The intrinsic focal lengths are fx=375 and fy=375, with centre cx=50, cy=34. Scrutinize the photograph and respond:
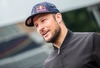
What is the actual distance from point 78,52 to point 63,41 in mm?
148

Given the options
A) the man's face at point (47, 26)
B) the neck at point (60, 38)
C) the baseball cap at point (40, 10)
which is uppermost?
the baseball cap at point (40, 10)

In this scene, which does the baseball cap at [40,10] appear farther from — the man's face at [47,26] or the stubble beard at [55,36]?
the stubble beard at [55,36]

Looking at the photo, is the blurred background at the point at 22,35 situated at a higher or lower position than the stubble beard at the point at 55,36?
lower

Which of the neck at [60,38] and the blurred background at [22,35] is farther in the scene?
the blurred background at [22,35]

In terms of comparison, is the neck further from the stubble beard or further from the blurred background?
the blurred background

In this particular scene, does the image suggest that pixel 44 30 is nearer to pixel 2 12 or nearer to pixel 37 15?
pixel 37 15

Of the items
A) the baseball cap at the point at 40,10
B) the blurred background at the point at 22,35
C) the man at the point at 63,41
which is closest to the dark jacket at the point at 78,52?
the man at the point at 63,41

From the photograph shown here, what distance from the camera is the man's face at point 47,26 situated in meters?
2.33

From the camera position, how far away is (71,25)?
40.5ft

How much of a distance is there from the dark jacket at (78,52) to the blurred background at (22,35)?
8.19 ft

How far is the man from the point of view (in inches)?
87.5

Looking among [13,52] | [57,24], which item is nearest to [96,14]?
[13,52]

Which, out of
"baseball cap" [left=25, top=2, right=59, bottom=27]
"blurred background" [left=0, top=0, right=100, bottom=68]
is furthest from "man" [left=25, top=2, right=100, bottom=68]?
"blurred background" [left=0, top=0, right=100, bottom=68]

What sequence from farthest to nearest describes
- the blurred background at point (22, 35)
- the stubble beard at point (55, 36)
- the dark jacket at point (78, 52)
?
1. the blurred background at point (22, 35)
2. the stubble beard at point (55, 36)
3. the dark jacket at point (78, 52)
